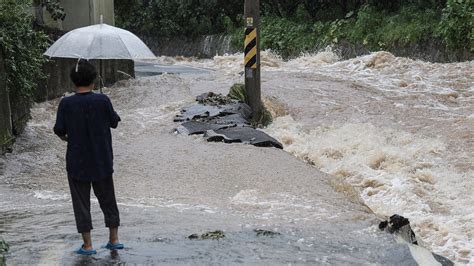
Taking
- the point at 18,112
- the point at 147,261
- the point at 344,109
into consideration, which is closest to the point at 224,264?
the point at 147,261

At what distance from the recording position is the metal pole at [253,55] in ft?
45.6

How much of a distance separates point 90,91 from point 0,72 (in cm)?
527

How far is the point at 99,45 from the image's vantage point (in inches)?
310

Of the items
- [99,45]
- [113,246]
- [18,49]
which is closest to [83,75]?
[113,246]

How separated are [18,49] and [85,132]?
6.05 m

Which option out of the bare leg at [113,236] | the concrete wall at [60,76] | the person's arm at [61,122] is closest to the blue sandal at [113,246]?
the bare leg at [113,236]

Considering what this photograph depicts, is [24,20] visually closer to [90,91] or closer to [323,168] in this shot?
[323,168]

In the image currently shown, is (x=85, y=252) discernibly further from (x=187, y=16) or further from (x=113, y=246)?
(x=187, y=16)

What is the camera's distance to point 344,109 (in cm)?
1575

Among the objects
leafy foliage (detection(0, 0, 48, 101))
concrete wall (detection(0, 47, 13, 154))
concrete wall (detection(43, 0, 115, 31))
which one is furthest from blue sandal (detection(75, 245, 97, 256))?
concrete wall (detection(43, 0, 115, 31))

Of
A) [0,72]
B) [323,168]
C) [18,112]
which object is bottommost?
[323,168]

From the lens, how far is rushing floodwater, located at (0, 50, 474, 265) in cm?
605

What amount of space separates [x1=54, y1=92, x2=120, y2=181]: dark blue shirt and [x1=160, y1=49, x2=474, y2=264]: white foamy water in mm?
3103

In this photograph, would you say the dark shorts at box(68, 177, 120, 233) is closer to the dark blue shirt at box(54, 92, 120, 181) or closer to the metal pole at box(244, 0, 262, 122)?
the dark blue shirt at box(54, 92, 120, 181)
